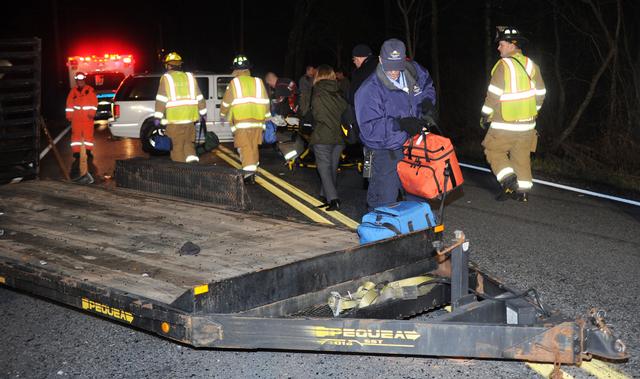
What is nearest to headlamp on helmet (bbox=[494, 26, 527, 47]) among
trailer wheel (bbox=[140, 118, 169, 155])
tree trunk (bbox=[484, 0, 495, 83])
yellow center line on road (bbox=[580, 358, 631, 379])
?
yellow center line on road (bbox=[580, 358, 631, 379])

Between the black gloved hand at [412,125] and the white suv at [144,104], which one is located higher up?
the black gloved hand at [412,125]

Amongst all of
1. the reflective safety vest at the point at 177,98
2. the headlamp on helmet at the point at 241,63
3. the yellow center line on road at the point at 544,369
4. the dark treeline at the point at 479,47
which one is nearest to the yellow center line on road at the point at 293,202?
the reflective safety vest at the point at 177,98

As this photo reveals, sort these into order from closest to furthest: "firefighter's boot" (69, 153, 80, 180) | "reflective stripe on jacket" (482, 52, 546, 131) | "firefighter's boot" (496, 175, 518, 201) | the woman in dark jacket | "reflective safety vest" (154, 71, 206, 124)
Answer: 1. the woman in dark jacket
2. "reflective stripe on jacket" (482, 52, 546, 131)
3. "firefighter's boot" (496, 175, 518, 201)
4. "reflective safety vest" (154, 71, 206, 124)
5. "firefighter's boot" (69, 153, 80, 180)

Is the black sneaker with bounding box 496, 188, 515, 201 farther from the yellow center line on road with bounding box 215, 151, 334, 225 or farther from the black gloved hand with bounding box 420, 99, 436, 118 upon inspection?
the black gloved hand with bounding box 420, 99, 436, 118

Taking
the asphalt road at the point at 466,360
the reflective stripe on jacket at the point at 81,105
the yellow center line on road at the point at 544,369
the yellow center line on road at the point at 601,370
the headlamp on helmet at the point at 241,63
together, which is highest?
the headlamp on helmet at the point at 241,63

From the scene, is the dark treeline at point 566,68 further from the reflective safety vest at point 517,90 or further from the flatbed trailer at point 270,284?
the flatbed trailer at point 270,284

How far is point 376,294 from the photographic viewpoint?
16.0 ft

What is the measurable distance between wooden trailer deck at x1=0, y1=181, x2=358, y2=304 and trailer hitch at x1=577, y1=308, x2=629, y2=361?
1.95 m

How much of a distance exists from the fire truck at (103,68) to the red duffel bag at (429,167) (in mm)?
22940

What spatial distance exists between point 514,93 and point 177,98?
4.61 metres

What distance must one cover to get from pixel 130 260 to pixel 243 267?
0.83m

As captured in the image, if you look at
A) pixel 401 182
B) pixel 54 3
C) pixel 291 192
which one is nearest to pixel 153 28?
pixel 54 3

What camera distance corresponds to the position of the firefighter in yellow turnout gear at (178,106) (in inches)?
431

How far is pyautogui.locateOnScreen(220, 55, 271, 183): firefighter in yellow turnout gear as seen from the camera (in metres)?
11.6
